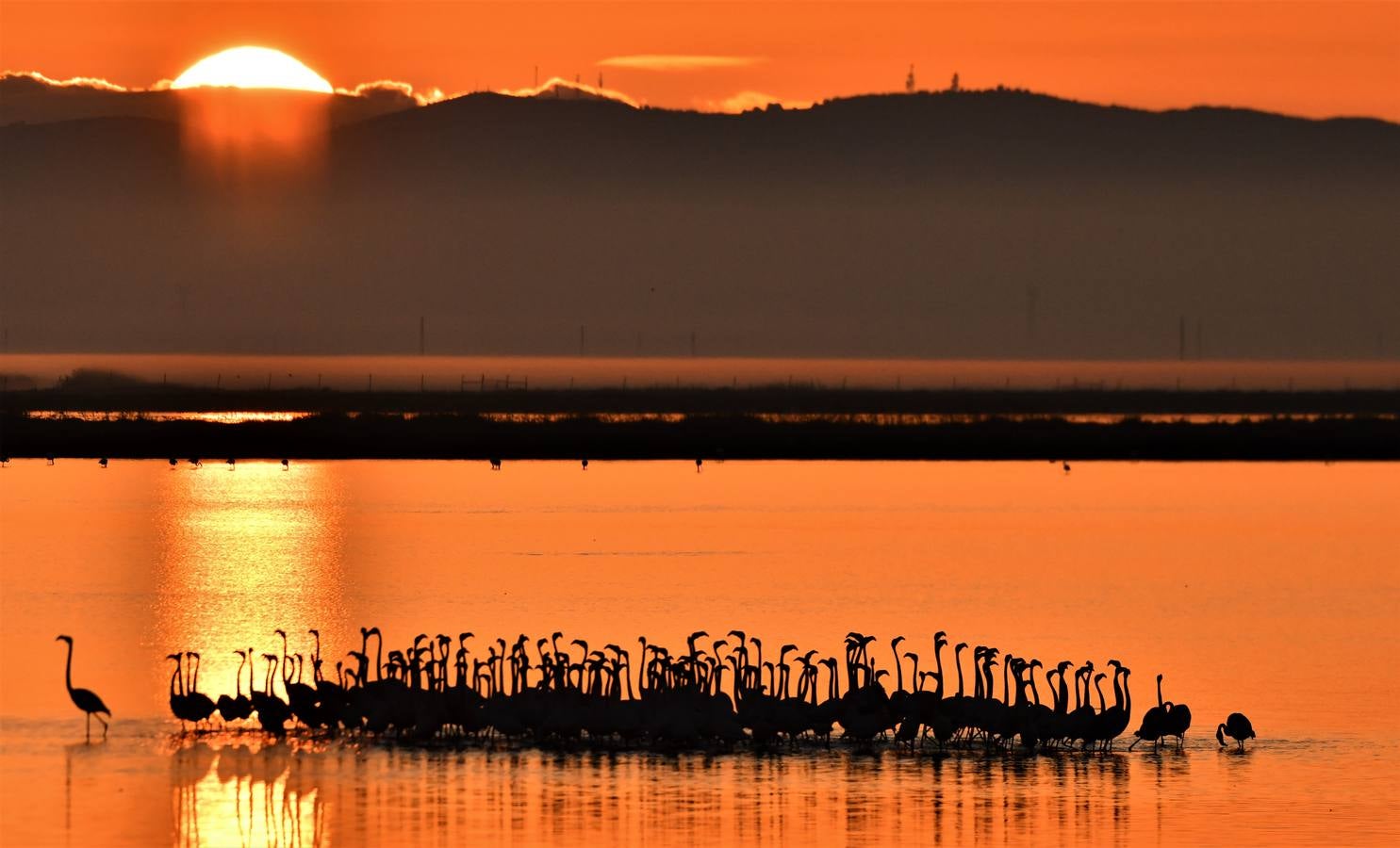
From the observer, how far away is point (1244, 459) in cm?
11250

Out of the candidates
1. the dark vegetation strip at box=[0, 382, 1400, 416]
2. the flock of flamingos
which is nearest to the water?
the flock of flamingos

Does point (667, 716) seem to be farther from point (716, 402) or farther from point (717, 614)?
point (716, 402)

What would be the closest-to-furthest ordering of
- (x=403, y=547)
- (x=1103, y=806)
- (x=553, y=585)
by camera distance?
(x=1103, y=806)
(x=553, y=585)
(x=403, y=547)

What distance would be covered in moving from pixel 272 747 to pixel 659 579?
26554mm

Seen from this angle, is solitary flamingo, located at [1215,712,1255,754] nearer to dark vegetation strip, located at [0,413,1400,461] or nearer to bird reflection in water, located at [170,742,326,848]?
bird reflection in water, located at [170,742,326,848]

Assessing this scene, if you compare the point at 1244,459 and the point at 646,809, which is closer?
the point at 646,809

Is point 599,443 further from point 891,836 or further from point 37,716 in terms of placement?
point 891,836

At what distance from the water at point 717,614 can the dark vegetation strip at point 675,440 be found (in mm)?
1403

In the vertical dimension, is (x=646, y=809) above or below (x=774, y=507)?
below

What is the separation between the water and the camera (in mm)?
29672

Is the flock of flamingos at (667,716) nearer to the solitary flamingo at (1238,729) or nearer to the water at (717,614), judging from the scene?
the solitary flamingo at (1238,729)

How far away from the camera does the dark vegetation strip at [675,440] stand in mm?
110312

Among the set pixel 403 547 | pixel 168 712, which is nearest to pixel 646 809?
pixel 168 712

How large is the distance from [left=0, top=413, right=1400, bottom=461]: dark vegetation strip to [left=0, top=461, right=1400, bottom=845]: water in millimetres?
1403
